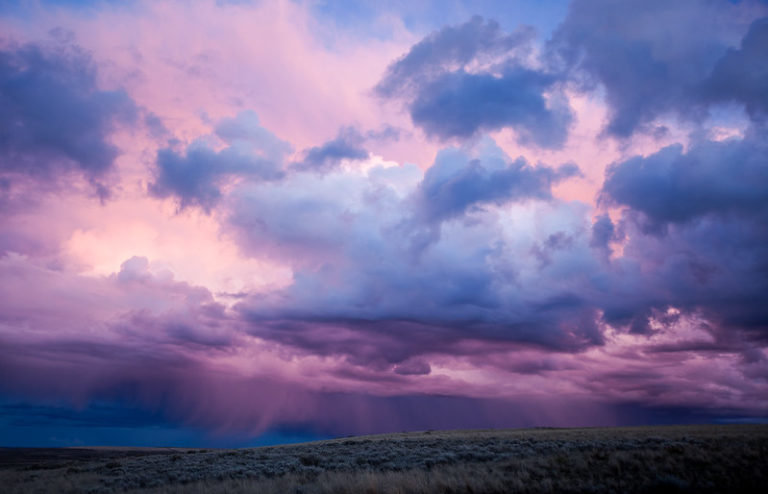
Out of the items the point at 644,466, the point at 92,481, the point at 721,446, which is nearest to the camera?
the point at 644,466

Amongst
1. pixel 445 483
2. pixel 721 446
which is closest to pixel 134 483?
pixel 445 483

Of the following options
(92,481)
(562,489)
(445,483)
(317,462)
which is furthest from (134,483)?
(562,489)

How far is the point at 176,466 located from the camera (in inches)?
1217

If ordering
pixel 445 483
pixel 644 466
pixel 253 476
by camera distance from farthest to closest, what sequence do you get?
pixel 253 476 < pixel 644 466 < pixel 445 483

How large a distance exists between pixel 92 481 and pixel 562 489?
87.2 feet

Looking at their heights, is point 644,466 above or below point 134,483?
above

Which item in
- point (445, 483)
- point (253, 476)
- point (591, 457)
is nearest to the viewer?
point (445, 483)

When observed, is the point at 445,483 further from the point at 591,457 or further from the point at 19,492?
the point at 19,492

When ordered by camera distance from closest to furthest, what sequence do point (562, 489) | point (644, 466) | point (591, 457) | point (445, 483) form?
point (562, 489), point (445, 483), point (644, 466), point (591, 457)

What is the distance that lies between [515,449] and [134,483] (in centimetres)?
2336

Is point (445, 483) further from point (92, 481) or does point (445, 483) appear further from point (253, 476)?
point (92, 481)

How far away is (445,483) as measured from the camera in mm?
15828

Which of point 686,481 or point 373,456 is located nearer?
point 686,481

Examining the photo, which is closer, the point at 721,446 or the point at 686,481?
the point at 686,481
